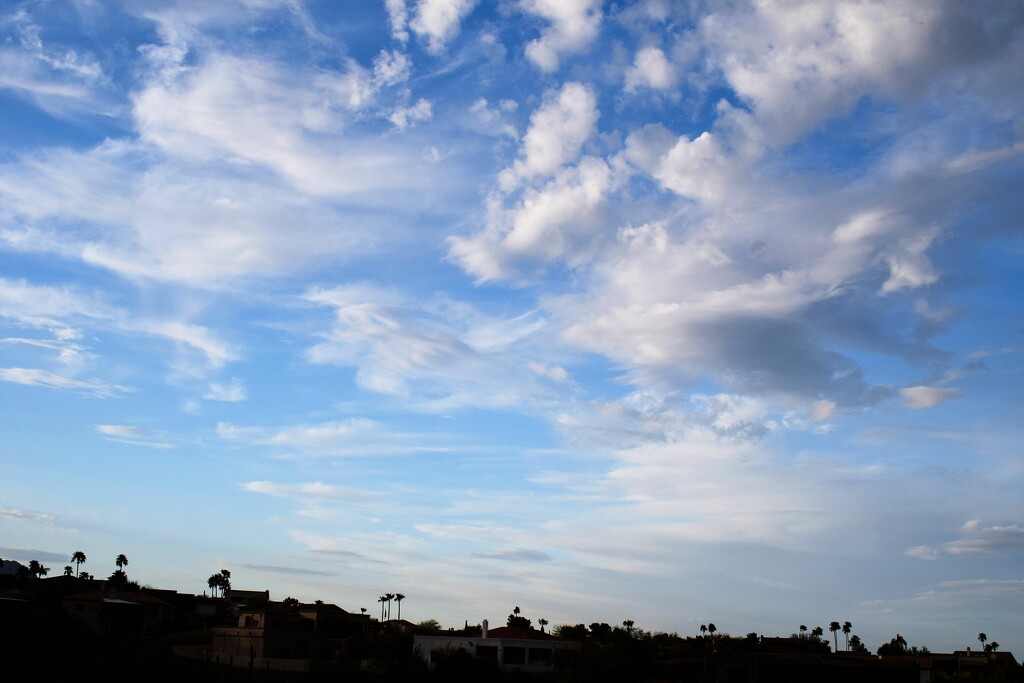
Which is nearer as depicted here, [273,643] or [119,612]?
[273,643]

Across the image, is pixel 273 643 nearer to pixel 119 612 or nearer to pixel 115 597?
pixel 119 612

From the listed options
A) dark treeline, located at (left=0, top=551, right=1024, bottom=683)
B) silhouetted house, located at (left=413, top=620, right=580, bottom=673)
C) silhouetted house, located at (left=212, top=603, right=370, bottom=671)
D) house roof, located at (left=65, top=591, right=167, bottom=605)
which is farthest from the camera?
house roof, located at (left=65, top=591, right=167, bottom=605)

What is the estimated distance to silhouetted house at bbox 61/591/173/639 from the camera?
95312mm

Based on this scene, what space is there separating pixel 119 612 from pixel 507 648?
44241mm

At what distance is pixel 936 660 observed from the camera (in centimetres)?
7894

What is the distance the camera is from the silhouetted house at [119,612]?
313ft

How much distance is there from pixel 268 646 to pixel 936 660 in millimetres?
63513

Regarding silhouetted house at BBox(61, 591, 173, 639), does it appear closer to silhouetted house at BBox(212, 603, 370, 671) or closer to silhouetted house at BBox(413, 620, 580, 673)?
silhouetted house at BBox(212, 603, 370, 671)

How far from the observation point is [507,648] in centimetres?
9094

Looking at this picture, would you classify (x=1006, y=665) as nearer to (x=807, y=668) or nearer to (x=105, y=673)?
(x=807, y=668)

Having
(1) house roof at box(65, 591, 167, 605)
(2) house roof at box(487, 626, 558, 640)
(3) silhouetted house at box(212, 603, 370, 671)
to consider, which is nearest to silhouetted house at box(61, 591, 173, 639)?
(1) house roof at box(65, 591, 167, 605)

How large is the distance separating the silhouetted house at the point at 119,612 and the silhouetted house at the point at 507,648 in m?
32.6

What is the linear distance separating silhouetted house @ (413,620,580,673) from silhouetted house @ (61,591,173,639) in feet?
107

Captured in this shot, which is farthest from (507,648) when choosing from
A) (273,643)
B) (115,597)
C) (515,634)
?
(115,597)
